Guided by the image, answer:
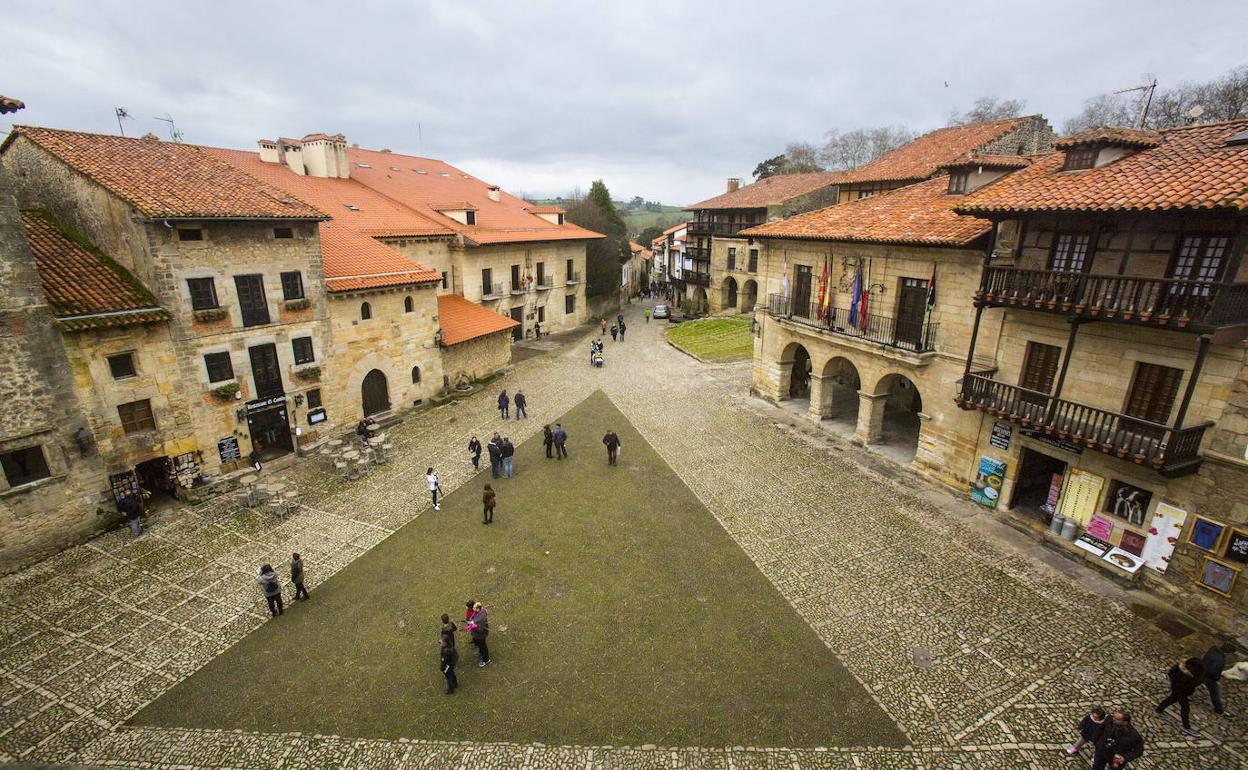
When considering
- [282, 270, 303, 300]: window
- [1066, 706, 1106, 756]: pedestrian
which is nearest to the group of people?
[1066, 706, 1106, 756]: pedestrian

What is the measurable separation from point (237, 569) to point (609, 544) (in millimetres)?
10008

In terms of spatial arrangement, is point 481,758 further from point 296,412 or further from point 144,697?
point 296,412

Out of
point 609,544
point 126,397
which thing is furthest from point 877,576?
point 126,397

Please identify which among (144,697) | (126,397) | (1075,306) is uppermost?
(1075,306)

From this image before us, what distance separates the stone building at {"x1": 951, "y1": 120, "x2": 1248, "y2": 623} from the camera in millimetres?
11797

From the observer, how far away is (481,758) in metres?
9.60

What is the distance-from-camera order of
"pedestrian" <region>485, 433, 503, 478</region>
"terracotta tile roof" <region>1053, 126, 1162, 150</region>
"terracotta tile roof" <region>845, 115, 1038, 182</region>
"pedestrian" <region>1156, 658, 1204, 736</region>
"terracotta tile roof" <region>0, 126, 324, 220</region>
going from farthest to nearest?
1. "terracotta tile roof" <region>845, 115, 1038, 182</region>
2. "pedestrian" <region>485, 433, 503, 478</region>
3. "terracotta tile roof" <region>0, 126, 324, 220</region>
4. "terracotta tile roof" <region>1053, 126, 1162, 150</region>
5. "pedestrian" <region>1156, 658, 1204, 736</region>

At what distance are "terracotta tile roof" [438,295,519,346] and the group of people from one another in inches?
759

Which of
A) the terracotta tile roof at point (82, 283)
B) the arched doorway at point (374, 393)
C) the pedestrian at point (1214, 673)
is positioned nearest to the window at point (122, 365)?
the terracotta tile roof at point (82, 283)

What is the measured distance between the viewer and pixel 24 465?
1518cm

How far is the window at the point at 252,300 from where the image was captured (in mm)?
19453

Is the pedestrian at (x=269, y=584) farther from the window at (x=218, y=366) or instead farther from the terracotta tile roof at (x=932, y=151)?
the terracotta tile roof at (x=932, y=151)

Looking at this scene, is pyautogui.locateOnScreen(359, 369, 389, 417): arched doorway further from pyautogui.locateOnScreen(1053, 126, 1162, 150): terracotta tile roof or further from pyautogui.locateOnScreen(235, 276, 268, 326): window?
pyautogui.locateOnScreen(1053, 126, 1162, 150): terracotta tile roof

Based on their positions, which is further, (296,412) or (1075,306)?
(296,412)
